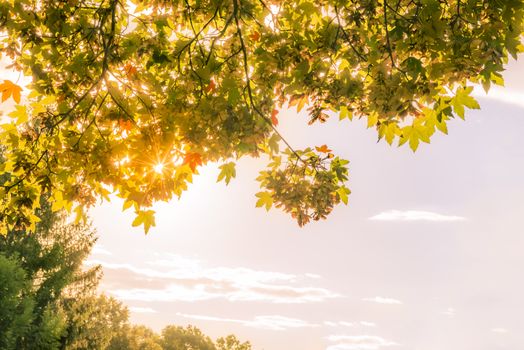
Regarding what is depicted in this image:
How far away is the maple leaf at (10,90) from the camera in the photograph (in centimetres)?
645

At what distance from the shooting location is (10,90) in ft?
21.3

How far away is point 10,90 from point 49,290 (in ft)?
113

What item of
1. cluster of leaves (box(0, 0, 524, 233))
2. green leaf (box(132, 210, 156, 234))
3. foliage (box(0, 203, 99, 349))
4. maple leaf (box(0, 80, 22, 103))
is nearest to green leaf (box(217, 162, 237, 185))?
cluster of leaves (box(0, 0, 524, 233))

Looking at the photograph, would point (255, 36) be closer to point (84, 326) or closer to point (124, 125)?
point (124, 125)


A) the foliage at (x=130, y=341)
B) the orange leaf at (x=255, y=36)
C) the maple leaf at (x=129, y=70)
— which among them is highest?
A: the orange leaf at (x=255, y=36)

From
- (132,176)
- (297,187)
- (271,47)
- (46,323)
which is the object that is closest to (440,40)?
(271,47)

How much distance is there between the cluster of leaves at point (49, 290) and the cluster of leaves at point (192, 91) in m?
27.2

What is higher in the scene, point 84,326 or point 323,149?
point 323,149

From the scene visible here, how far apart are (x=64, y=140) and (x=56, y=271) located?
34129mm

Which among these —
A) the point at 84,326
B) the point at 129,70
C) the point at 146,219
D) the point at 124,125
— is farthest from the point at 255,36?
the point at 84,326

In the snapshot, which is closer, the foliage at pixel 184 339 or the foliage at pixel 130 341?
the foliage at pixel 130 341

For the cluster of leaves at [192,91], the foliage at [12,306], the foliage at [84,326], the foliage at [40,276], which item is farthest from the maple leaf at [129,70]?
the foliage at [84,326]

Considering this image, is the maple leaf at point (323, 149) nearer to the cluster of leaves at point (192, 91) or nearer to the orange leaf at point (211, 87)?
the cluster of leaves at point (192, 91)

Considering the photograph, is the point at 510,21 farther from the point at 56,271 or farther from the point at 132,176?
the point at 56,271
